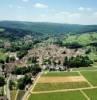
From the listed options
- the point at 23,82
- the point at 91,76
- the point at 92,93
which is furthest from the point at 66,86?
the point at 91,76

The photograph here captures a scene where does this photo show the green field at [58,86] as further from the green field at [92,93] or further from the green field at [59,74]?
the green field at [59,74]

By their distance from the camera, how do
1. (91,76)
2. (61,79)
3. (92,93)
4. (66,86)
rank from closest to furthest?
(92,93) < (66,86) < (61,79) < (91,76)

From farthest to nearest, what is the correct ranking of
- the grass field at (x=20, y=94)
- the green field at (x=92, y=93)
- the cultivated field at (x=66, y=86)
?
the grass field at (x=20, y=94), the cultivated field at (x=66, y=86), the green field at (x=92, y=93)

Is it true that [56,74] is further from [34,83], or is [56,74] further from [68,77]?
[34,83]

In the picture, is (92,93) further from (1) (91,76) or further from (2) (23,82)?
(2) (23,82)

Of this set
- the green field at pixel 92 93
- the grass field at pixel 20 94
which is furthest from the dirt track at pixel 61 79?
the green field at pixel 92 93

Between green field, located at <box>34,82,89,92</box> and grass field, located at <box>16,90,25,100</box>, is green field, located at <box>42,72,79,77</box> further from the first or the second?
grass field, located at <box>16,90,25,100</box>

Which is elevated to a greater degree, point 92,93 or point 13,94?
point 92,93
